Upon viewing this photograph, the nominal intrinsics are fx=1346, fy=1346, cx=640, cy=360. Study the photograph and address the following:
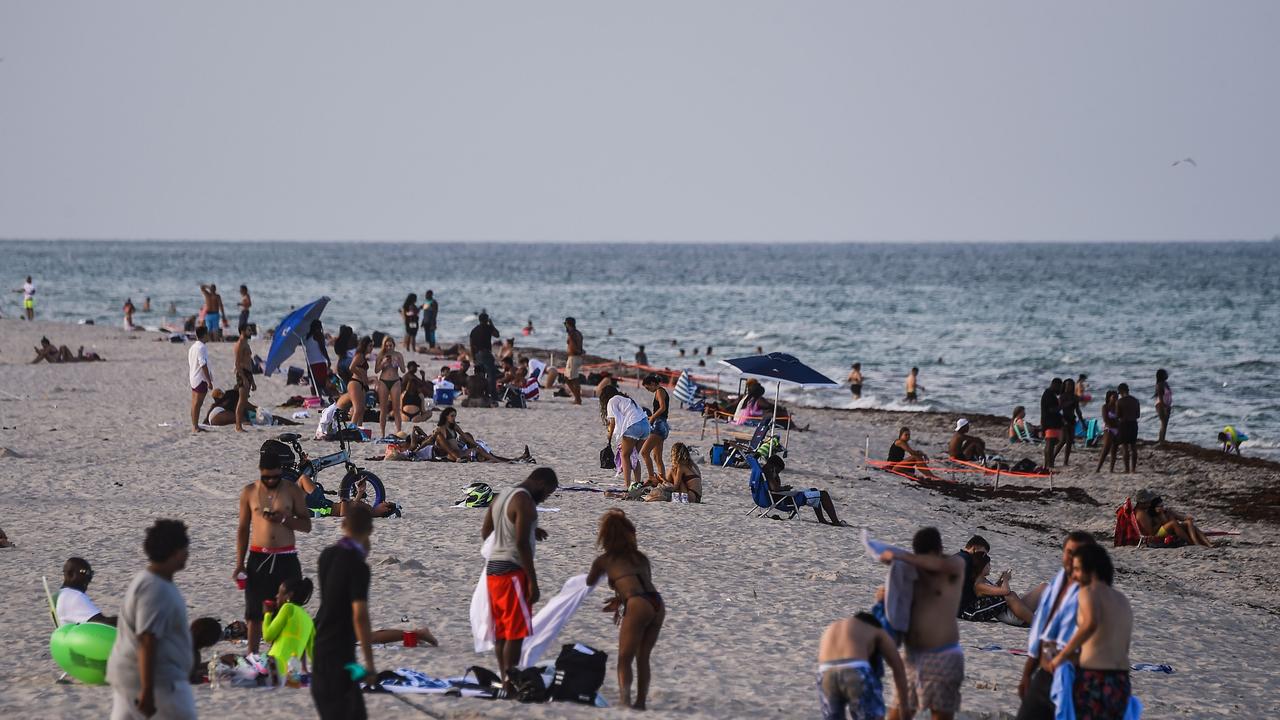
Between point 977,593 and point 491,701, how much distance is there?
17.5 feet

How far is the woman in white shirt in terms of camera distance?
1612cm

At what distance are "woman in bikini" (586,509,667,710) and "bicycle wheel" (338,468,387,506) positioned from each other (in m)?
6.46

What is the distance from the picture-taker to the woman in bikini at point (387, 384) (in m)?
19.9

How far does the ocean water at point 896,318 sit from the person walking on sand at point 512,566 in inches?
890

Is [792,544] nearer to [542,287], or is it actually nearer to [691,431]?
[691,431]

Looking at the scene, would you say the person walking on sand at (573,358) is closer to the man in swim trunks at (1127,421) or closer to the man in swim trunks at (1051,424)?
the man in swim trunks at (1051,424)

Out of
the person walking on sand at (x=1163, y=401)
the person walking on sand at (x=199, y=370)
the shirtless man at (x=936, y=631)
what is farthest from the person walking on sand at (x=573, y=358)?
the shirtless man at (x=936, y=631)

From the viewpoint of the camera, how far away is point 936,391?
38688 mm

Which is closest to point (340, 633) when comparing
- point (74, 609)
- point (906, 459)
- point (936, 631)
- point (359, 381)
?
point (74, 609)

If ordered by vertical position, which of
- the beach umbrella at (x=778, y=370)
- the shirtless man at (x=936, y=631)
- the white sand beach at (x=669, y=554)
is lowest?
the white sand beach at (x=669, y=554)

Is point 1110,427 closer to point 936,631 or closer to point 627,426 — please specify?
point 627,426

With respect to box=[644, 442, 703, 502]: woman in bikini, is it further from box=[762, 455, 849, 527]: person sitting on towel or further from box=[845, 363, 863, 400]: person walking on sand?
box=[845, 363, 863, 400]: person walking on sand

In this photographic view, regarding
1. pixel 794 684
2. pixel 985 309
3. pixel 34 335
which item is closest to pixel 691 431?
pixel 794 684

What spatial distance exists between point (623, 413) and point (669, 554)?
3.02 meters
